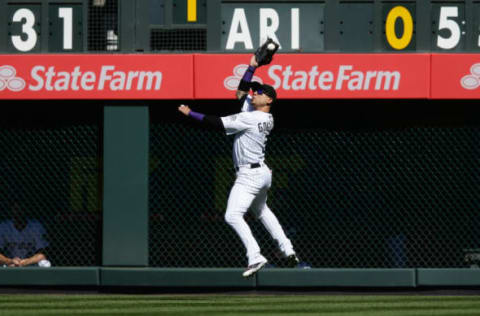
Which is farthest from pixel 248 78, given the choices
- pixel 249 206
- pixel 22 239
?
pixel 22 239

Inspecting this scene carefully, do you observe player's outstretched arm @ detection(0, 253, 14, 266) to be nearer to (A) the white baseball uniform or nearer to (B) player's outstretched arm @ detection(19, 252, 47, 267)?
(B) player's outstretched arm @ detection(19, 252, 47, 267)

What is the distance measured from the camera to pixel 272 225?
35.8 feet

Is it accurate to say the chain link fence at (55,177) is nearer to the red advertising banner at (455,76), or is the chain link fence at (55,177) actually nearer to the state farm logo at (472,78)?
the red advertising banner at (455,76)

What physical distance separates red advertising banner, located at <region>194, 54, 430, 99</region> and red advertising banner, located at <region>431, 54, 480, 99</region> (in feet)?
0.41

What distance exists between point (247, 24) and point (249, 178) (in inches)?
130

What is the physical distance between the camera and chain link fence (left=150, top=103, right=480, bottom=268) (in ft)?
46.2

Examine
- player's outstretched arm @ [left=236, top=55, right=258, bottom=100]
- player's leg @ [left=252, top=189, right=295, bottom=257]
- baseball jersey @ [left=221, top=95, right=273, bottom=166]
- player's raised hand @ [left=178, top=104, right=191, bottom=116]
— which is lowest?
player's leg @ [left=252, top=189, right=295, bottom=257]

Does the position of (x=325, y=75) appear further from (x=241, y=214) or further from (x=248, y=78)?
(x=241, y=214)

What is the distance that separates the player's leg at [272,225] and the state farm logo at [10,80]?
A: 13.6 feet

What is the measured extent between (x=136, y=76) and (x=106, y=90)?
0.42 meters

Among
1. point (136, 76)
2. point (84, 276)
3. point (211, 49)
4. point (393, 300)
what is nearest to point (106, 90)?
point (136, 76)

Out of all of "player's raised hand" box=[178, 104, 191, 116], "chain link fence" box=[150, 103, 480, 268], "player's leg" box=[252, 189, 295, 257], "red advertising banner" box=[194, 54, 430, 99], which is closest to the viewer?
"player's raised hand" box=[178, 104, 191, 116]

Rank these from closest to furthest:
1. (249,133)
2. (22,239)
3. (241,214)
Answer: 1. (241,214)
2. (249,133)
3. (22,239)

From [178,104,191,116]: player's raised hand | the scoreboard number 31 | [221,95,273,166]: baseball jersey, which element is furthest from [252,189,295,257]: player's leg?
the scoreboard number 31
